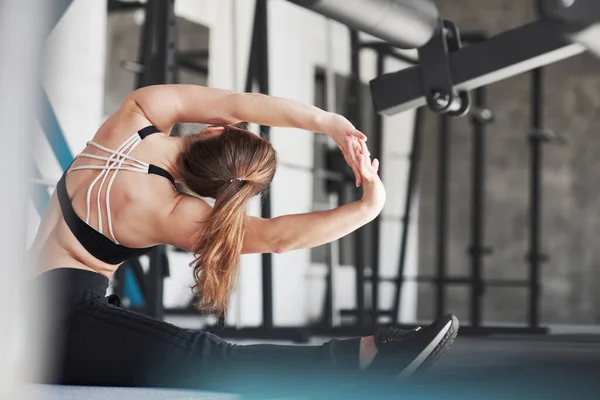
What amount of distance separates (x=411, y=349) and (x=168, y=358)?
0.41 m

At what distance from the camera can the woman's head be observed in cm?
144

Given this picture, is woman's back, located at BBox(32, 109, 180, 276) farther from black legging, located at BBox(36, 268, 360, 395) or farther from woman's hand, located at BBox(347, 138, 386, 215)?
woman's hand, located at BBox(347, 138, 386, 215)

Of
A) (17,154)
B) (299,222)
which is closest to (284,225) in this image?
(299,222)

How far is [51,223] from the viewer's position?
156cm

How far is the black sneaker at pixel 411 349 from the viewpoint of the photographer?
1.45 m

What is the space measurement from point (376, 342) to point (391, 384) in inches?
3.1

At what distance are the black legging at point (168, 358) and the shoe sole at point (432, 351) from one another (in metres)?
0.09

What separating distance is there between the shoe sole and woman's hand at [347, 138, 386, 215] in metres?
0.23

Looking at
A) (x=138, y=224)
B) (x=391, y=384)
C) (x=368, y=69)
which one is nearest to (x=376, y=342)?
(x=391, y=384)

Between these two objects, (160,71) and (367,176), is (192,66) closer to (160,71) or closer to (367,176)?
(160,71)

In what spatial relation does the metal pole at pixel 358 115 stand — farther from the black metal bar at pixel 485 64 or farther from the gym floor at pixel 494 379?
the black metal bar at pixel 485 64

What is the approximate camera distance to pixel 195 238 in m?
1.45

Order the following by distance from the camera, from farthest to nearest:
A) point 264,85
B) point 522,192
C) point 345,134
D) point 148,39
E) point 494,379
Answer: point 522,192
point 264,85
point 148,39
point 494,379
point 345,134

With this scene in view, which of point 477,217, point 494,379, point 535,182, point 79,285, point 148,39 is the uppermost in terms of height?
point 148,39
